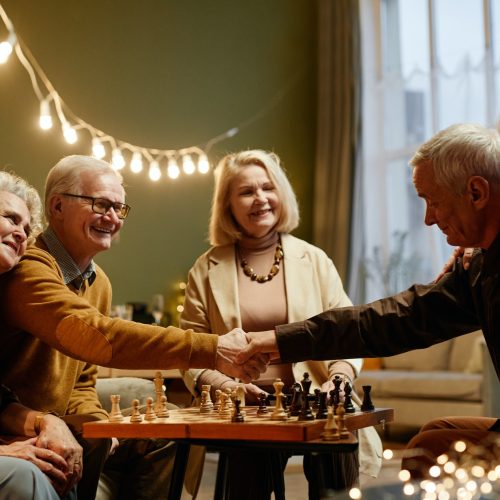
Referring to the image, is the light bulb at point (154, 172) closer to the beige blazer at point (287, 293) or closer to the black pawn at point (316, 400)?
the beige blazer at point (287, 293)

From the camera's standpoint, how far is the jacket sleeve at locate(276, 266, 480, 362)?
7.72 ft

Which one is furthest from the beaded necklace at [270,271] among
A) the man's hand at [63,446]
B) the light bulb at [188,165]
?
the light bulb at [188,165]

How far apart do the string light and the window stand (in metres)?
1.46

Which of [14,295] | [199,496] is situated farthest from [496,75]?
[14,295]

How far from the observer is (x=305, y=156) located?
27.3 feet

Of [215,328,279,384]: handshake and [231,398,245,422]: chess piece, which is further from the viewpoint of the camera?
[215,328,279,384]: handshake

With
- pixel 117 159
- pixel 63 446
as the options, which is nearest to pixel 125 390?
pixel 63 446

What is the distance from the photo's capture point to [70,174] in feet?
8.70

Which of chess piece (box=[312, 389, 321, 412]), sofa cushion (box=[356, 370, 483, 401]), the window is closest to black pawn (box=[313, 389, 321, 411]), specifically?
chess piece (box=[312, 389, 321, 412])

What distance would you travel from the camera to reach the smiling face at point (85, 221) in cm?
259

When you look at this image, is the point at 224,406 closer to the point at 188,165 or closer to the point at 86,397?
the point at 86,397

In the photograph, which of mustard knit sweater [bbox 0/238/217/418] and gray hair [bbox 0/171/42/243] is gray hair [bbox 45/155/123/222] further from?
mustard knit sweater [bbox 0/238/217/418]

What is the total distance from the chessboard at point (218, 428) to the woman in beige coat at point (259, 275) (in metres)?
0.78

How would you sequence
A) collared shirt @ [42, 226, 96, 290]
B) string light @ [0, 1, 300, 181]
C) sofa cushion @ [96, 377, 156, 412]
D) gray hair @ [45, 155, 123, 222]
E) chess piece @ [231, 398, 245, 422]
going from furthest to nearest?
string light @ [0, 1, 300, 181]
sofa cushion @ [96, 377, 156, 412]
gray hair @ [45, 155, 123, 222]
collared shirt @ [42, 226, 96, 290]
chess piece @ [231, 398, 245, 422]
